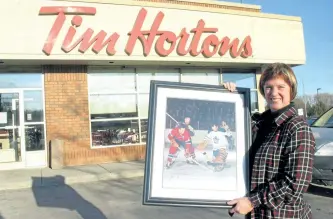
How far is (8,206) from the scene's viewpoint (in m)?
7.07

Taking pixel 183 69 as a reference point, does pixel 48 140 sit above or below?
below

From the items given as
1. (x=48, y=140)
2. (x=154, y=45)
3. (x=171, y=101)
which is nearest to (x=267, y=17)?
(x=154, y=45)

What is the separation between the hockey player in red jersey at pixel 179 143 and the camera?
2543 millimetres

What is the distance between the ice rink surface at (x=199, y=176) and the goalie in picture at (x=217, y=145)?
31 mm

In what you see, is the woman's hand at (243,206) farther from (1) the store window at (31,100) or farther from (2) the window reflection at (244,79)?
(2) the window reflection at (244,79)

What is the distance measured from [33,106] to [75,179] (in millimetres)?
3418

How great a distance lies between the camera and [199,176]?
2.52m

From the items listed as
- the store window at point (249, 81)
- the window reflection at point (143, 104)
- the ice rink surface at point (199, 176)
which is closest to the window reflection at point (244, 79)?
the store window at point (249, 81)

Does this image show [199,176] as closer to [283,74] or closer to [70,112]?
[283,74]

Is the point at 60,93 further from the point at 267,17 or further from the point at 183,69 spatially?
the point at 267,17

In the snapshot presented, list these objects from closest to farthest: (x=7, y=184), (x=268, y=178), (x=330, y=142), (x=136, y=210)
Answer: (x=268, y=178), (x=136, y=210), (x=330, y=142), (x=7, y=184)

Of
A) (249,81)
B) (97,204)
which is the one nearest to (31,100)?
(97,204)

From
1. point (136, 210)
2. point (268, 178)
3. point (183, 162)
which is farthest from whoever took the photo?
point (136, 210)

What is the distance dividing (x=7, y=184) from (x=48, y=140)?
265cm
